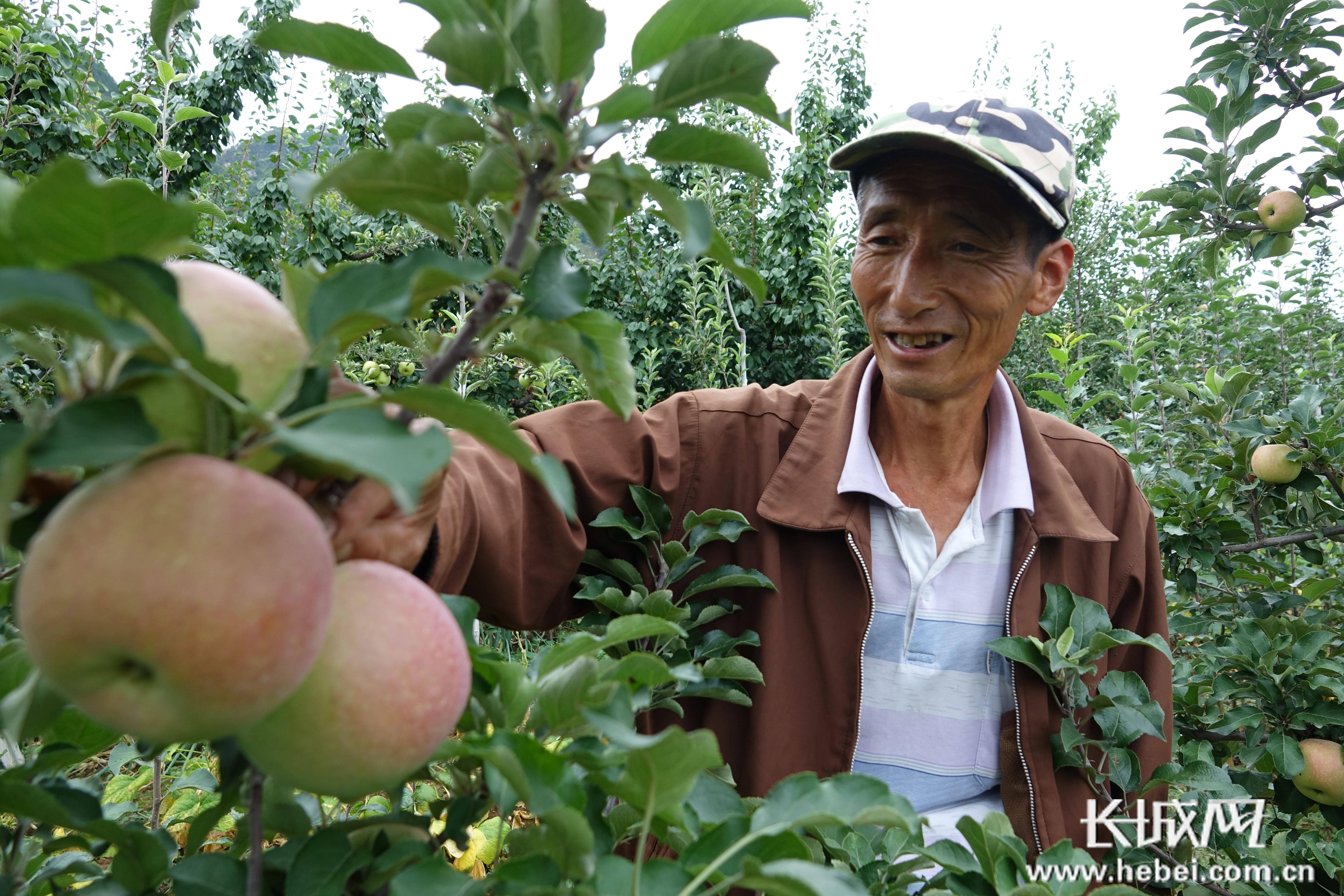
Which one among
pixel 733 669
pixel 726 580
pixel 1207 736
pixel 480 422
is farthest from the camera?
pixel 1207 736

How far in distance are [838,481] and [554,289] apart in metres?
1.13

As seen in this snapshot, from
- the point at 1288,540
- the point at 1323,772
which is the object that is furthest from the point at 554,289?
the point at 1288,540

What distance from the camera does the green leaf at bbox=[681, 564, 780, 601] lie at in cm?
122

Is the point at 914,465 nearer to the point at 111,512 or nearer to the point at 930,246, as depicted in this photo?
the point at 930,246

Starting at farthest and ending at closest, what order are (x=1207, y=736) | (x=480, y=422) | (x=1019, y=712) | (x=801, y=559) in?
(x=1207, y=736)
(x=801, y=559)
(x=1019, y=712)
(x=480, y=422)

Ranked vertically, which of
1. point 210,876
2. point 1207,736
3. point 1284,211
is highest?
point 1284,211

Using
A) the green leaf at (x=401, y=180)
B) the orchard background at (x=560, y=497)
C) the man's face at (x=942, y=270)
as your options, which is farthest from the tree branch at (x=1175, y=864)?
the green leaf at (x=401, y=180)

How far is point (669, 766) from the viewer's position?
0.48m

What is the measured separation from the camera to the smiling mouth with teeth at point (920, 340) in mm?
1593

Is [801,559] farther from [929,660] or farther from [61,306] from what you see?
[61,306]

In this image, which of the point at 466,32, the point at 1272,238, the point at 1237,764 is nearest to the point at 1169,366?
the point at 1272,238

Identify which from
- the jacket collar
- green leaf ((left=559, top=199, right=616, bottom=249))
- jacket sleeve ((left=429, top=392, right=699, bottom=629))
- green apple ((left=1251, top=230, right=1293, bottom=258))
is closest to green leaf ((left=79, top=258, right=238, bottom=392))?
green leaf ((left=559, top=199, right=616, bottom=249))

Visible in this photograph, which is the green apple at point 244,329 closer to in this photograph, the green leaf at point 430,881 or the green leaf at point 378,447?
the green leaf at point 378,447

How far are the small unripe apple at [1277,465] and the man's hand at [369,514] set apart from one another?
74.7 inches
